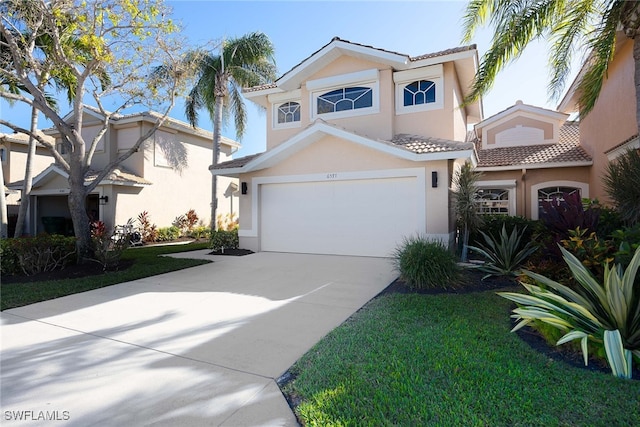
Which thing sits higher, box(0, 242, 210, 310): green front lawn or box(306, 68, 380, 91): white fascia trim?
box(306, 68, 380, 91): white fascia trim

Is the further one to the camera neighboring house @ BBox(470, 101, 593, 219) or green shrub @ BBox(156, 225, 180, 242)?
green shrub @ BBox(156, 225, 180, 242)

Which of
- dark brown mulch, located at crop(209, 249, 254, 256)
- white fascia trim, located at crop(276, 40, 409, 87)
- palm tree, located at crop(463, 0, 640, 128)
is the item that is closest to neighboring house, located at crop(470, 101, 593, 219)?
palm tree, located at crop(463, 0, 640, 128)

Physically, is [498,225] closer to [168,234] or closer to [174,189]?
[168,234]

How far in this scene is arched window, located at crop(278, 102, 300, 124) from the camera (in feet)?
47.8

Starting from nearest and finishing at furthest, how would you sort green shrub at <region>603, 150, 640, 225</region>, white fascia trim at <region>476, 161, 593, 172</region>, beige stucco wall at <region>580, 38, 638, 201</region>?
green shrub at <region>603, 150, 640, 225</region>, beige stucco wall at <region>580, 38, 638, 201</region>, white fascia trim at <region>476, 161, 593, 172</region>

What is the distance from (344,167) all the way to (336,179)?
521 mm

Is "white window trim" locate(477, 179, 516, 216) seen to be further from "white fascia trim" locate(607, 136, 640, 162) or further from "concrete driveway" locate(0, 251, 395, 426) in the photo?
"concrete driveway" locate(0, 251, 395, 426)

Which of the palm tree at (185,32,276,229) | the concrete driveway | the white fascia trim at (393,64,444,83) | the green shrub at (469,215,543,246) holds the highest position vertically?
the palm tree at (185,32,276,229)

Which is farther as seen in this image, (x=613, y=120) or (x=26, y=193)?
(x=26, y=193)

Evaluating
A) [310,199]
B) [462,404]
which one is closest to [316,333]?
[462,404]

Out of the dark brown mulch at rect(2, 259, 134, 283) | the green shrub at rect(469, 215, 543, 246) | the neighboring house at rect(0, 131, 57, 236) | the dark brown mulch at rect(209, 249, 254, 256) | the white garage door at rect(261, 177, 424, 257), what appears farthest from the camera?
the neighboring house at rect(0, 131, 57, 236)

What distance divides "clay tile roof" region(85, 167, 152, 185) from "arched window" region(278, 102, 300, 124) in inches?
341

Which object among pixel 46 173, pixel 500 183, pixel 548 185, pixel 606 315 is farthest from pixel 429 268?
pixel 46 173

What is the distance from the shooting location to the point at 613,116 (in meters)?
11.7
